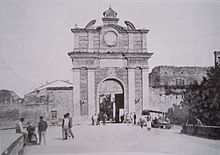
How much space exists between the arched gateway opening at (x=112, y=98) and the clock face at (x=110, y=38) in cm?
20

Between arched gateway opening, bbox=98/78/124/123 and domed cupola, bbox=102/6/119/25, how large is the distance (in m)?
0.31

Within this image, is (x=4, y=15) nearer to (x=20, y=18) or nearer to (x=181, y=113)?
(x=20, y=18)

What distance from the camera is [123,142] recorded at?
209 centimetres

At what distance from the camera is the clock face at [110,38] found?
214 cm

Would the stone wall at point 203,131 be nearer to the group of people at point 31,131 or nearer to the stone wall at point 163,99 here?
the stone wall at point 163,99

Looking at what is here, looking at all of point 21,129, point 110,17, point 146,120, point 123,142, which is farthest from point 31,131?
point 110,17

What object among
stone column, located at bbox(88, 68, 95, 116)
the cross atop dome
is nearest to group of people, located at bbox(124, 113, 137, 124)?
stone column, located at bbox(88, 68, 95, 116)

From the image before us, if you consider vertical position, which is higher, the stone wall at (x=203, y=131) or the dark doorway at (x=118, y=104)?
the dark doorway at (x=118, y=104)

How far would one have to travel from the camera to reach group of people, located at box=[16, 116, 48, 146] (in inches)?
79.9

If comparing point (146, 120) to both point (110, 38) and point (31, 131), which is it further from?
point (31, 131)

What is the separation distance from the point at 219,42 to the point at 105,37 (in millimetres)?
638

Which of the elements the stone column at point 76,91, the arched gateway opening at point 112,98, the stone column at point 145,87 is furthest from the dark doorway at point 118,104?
the stone column at point 76,91

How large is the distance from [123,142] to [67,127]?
0.30 meters

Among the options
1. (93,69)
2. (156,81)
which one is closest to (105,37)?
(93,69)
